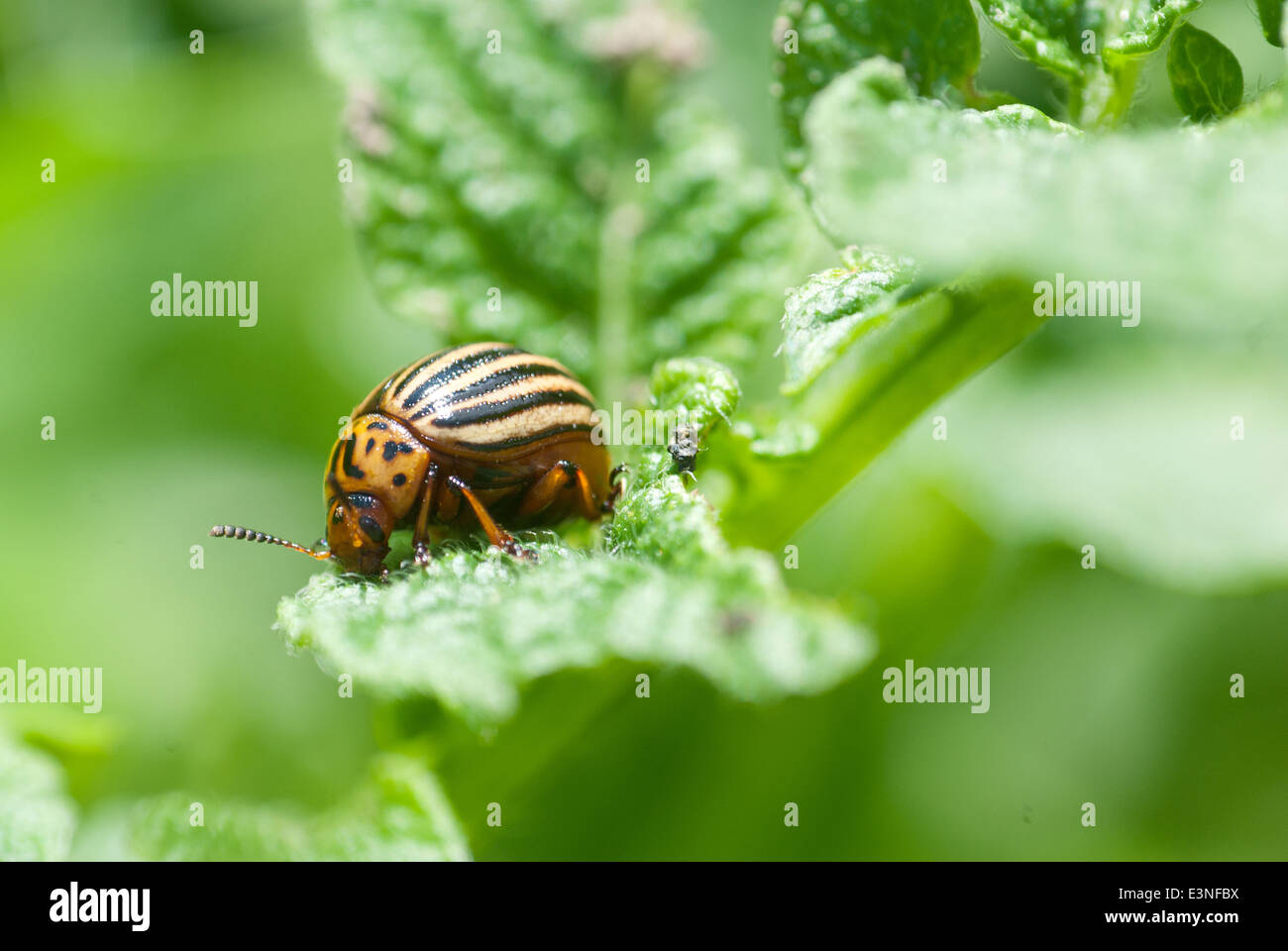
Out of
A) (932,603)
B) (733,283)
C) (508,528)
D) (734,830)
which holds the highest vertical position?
(733,283)

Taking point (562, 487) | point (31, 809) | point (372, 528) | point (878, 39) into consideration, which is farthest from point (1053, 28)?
point (31, 809)

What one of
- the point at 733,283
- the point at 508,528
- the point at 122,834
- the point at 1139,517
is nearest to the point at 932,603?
the point at 1139,517

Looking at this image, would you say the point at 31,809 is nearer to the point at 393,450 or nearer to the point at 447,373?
the point at 393,450

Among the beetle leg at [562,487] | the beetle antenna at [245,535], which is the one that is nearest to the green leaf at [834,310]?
the beetle leg at [562,487]

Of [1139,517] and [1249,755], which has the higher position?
[1139,517]

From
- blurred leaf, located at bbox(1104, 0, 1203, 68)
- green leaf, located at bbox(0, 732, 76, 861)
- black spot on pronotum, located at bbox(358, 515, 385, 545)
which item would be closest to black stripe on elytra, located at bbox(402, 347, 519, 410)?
black spot on pronotum, located at bbox(358, 515, 385, 545)

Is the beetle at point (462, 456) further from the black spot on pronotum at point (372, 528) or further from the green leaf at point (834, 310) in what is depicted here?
the green leaf at point (834, 310)

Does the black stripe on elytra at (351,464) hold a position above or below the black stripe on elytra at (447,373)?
below
